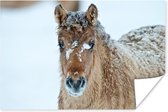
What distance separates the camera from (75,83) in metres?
1.25

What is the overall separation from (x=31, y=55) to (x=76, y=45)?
171mm

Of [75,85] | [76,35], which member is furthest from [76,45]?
[75,85]

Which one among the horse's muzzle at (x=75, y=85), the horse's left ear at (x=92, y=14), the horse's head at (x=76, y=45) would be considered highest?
the horse's left ear at (x=92, y=14)

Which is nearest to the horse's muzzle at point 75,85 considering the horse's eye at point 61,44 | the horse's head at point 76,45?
the horse's head at point 76,45

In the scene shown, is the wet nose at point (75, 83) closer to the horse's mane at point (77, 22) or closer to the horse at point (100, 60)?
the horse at point (100, 60)

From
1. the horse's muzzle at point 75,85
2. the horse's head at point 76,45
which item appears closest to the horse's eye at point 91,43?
the horse's head at point 76,45

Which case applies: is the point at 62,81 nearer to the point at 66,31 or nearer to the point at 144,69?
the point at 66,31

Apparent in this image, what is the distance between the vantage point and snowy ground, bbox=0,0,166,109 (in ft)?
4.31

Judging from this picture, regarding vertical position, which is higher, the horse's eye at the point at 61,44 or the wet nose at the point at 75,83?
the horse's eye at the point at 61,44

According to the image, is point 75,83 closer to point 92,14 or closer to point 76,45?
point 76,45

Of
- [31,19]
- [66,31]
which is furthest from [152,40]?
[31,19]

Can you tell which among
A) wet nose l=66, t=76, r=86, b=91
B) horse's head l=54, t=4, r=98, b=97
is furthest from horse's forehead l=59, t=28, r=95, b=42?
wet nose l=66, t=76, r=86, b=91

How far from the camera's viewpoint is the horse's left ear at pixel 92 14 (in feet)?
4.27

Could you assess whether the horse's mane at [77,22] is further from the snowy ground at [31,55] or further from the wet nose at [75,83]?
the wet nose at [75,83]
